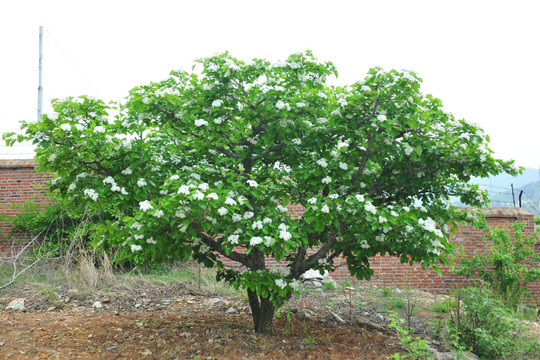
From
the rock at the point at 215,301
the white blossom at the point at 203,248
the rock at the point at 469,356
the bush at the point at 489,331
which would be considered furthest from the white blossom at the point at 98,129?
the rock at the point at 469,356

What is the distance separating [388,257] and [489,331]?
15.7 feet

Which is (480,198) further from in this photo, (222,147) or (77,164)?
(77,164)

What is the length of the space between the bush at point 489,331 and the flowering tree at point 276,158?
3.03 ft

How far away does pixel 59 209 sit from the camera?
923 cm

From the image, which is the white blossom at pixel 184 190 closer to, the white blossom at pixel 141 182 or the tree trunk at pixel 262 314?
the white blossom at pixel 141 182

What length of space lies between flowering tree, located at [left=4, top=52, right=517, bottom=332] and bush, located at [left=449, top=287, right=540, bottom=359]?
923 millimetres

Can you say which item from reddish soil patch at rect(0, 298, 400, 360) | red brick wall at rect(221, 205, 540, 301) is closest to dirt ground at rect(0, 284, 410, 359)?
reddish soil patch at rect(0, 298, 400, 360)

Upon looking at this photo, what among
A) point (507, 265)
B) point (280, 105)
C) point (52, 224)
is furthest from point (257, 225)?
point (52, 224)

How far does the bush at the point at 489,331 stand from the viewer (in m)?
4.59

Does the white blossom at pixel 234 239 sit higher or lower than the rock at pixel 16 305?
higher

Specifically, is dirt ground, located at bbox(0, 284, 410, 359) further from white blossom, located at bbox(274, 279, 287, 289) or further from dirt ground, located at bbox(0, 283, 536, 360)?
white blossom, located at bbox(274, 279, 287, 289)

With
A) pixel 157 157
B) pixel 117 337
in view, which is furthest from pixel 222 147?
pixel 117 337

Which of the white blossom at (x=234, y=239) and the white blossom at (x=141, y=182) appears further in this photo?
the white blossom at (x=141, y=182)

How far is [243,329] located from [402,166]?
249 cm
